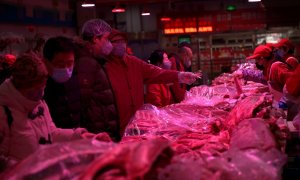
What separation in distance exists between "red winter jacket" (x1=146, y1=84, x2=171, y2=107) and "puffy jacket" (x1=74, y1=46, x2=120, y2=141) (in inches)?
69.6

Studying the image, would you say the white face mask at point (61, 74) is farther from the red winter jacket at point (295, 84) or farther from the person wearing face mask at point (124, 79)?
the red winter jacket at point (295, 84)

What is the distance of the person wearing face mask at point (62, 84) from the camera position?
357 cm

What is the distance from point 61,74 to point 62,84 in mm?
191

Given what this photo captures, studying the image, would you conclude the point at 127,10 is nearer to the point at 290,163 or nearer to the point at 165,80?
the point at 165,80

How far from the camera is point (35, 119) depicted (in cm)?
282

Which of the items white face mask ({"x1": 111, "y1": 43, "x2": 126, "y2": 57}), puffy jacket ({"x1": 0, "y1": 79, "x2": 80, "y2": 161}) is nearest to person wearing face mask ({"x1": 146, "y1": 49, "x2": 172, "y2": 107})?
white face mask ({"x1": 111, "y1": 43, "x2": 126, "y2": 57})

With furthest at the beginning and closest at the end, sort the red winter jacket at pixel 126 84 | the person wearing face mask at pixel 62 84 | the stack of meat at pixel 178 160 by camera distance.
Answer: the red winter jacket at pixel 126 84 < the person wearing face mask at pixel 62 84 < the stack of meat at pixel 178 160

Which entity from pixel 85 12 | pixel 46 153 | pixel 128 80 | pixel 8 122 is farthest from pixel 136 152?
pixel 85 12

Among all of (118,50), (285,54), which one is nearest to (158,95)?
(118,50)

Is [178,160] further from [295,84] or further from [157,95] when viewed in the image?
[157,95]

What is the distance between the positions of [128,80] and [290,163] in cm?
216

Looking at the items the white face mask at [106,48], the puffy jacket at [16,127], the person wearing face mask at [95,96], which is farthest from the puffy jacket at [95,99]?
the puffy jacket at [16,127]

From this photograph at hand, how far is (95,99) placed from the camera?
4.22 meters

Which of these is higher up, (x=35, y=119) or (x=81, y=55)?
(x=81, y=55)
